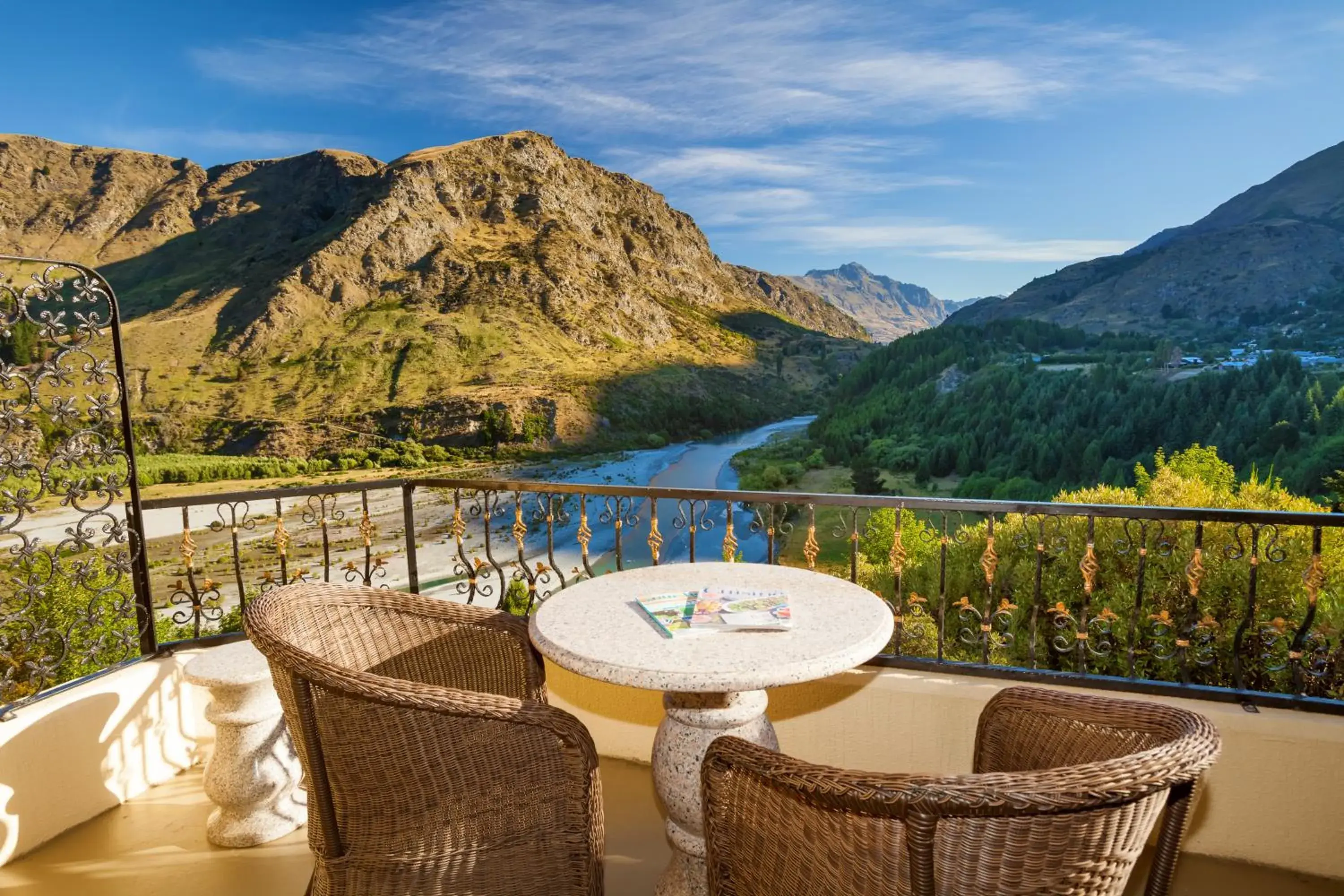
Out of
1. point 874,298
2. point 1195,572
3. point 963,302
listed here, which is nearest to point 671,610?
point 1195,572

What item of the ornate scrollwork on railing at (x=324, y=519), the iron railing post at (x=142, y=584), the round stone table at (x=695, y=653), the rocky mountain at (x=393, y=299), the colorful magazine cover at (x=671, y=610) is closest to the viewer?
the round stone table at (x=695, y=653)

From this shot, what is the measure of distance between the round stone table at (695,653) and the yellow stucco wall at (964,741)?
2.39 ft

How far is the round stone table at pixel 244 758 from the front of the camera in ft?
7.32

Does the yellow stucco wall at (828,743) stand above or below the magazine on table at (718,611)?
below

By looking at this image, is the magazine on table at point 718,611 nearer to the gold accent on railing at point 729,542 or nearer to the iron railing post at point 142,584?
the gold accent on railing at point 729,542

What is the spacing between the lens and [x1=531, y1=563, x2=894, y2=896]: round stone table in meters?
1.32

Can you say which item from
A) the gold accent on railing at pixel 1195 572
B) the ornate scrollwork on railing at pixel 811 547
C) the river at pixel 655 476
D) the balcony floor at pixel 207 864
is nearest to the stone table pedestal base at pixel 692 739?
the balcony floor at pixel 207 864

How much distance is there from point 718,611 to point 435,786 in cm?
66

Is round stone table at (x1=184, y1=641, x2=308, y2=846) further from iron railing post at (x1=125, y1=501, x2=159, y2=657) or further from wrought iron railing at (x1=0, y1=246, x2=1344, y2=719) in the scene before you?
iron railing post at (x1=125, y1=501, x2=159, y2=657)

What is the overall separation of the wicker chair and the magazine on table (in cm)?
44

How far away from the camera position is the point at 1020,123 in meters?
21.1

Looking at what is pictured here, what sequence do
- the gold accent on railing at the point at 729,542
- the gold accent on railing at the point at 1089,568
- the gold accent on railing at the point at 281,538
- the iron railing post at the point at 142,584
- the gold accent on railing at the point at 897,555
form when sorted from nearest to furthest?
the gold accent on railing at the point at 1089,568 → the gold accent on railing at the point at 897,555 → the iron railing post at the point at 142,584 → the gold accent on railing at the point at 729,542 → the gold accent on railing at the point at 281,538

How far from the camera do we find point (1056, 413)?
25.6m

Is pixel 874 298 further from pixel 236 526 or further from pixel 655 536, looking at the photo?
pixel 236 526
